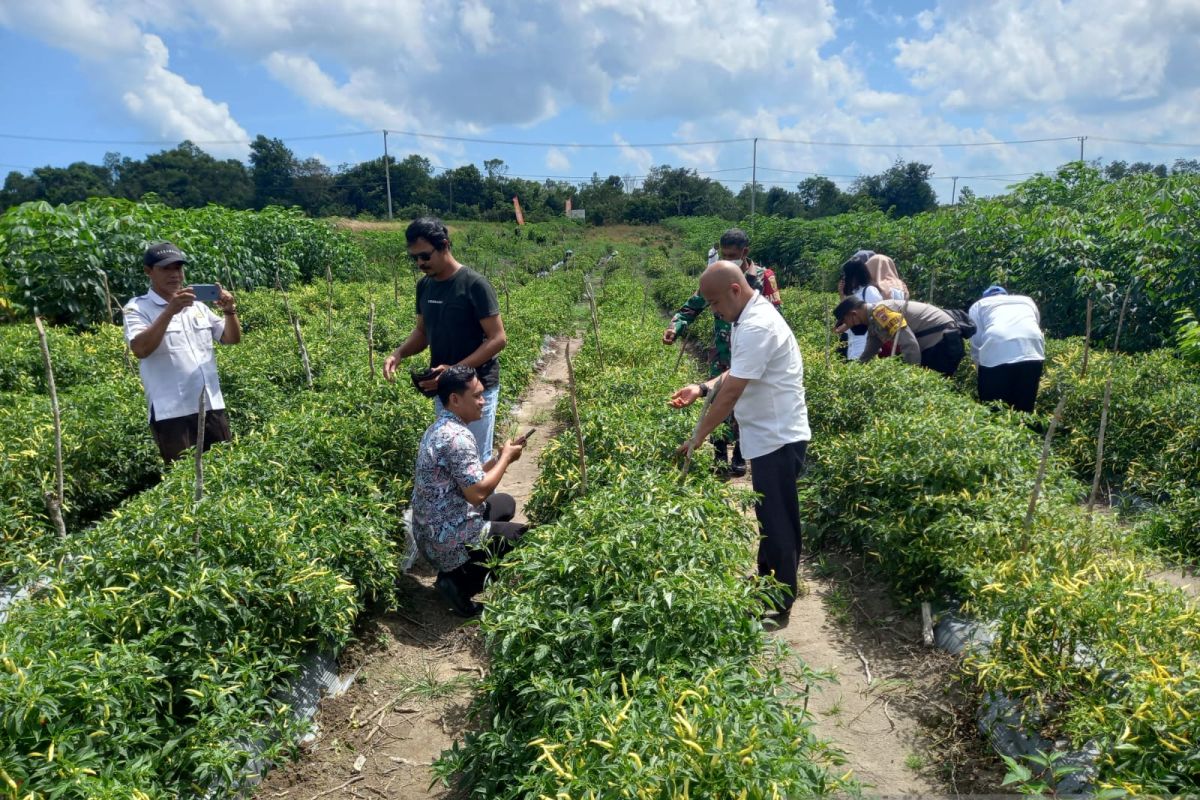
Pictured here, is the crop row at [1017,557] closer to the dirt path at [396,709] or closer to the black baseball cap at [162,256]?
the dirt path at [396,709]

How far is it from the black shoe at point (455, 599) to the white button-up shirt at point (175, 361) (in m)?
1.98

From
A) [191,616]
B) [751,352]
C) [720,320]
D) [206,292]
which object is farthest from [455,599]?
[720,320]

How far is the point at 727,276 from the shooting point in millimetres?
3908

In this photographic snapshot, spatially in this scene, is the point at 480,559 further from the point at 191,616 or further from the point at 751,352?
the point at 751,352

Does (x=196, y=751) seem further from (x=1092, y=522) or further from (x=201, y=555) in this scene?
(x=1092, y=522)

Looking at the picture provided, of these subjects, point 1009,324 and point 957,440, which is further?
point 1009,324

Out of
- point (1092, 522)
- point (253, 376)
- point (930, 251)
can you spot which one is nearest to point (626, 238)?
point (930, 251)

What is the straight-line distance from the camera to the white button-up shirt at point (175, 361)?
181 inches

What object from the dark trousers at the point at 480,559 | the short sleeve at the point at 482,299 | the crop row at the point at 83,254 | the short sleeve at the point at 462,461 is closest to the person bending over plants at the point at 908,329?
the short sleeve at the point at 482,299

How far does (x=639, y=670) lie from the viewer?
8.21 feet

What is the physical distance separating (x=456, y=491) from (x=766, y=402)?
187 centimetres

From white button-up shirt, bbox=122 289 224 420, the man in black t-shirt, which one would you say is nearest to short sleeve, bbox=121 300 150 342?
white button-up shirt, bbox=122 289 224 420

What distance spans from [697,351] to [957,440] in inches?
351

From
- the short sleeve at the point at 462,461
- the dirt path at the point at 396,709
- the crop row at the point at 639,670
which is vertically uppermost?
the short sleeve at the point at 462,461
